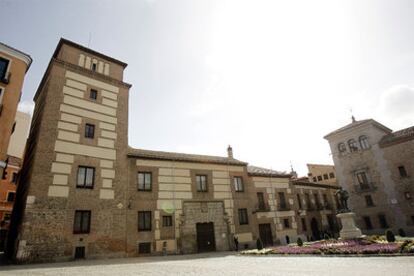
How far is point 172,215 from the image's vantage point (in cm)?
2233

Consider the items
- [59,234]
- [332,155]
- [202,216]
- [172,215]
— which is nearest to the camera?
[59,234]

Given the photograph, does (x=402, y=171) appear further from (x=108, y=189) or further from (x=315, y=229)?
(x=108, y=189)

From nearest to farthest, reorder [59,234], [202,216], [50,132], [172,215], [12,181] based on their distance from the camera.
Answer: [59,234] < [50,132] < [172,215] < [202,216] < [12,181]

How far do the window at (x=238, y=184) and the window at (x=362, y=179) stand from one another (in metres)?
18.9

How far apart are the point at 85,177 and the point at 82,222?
10.7 feet

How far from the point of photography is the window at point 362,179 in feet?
113

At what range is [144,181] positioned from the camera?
2219 cm

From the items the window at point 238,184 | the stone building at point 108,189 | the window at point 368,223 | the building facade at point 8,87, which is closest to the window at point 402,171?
the window at point 368,223

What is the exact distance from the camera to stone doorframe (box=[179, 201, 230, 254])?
22422 millimetres

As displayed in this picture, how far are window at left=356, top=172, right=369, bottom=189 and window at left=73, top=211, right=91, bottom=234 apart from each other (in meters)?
34.0

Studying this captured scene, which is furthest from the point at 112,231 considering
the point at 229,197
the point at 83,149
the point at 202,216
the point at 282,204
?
the point at 282,204

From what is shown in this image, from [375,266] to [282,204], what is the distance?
2110 centimetres

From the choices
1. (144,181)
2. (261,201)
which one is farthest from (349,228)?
(144,181)

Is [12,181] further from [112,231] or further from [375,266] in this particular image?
[375,266]
